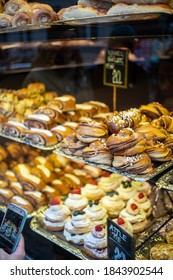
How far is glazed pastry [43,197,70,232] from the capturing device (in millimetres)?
2207

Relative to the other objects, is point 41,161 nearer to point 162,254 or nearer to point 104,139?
point 104,139

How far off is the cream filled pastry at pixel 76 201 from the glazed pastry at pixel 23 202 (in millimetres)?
261

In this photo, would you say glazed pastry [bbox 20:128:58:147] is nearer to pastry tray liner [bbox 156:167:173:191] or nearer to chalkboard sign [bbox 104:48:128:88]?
chalkboard sign [bbox 104:48:128:88]

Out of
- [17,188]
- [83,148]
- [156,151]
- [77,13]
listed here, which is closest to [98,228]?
[83,148]

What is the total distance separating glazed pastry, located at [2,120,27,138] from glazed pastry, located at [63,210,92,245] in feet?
2.31

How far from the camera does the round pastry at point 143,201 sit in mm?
2195

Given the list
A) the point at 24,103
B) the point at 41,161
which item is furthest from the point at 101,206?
the point at 24,103

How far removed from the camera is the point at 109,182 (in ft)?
8.18

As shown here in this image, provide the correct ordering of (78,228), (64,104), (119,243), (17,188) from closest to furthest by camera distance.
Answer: (119,243) < (78,228) < (17,188) < (64,104)

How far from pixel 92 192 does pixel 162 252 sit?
73 cm

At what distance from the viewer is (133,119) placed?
190cm

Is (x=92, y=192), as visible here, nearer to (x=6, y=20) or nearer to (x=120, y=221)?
(x=120, y=221)

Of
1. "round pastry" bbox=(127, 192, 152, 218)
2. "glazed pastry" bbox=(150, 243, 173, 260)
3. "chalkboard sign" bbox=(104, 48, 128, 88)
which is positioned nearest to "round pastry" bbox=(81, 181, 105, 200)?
"round pastry" bbox=(127, 192, 152, 218)
